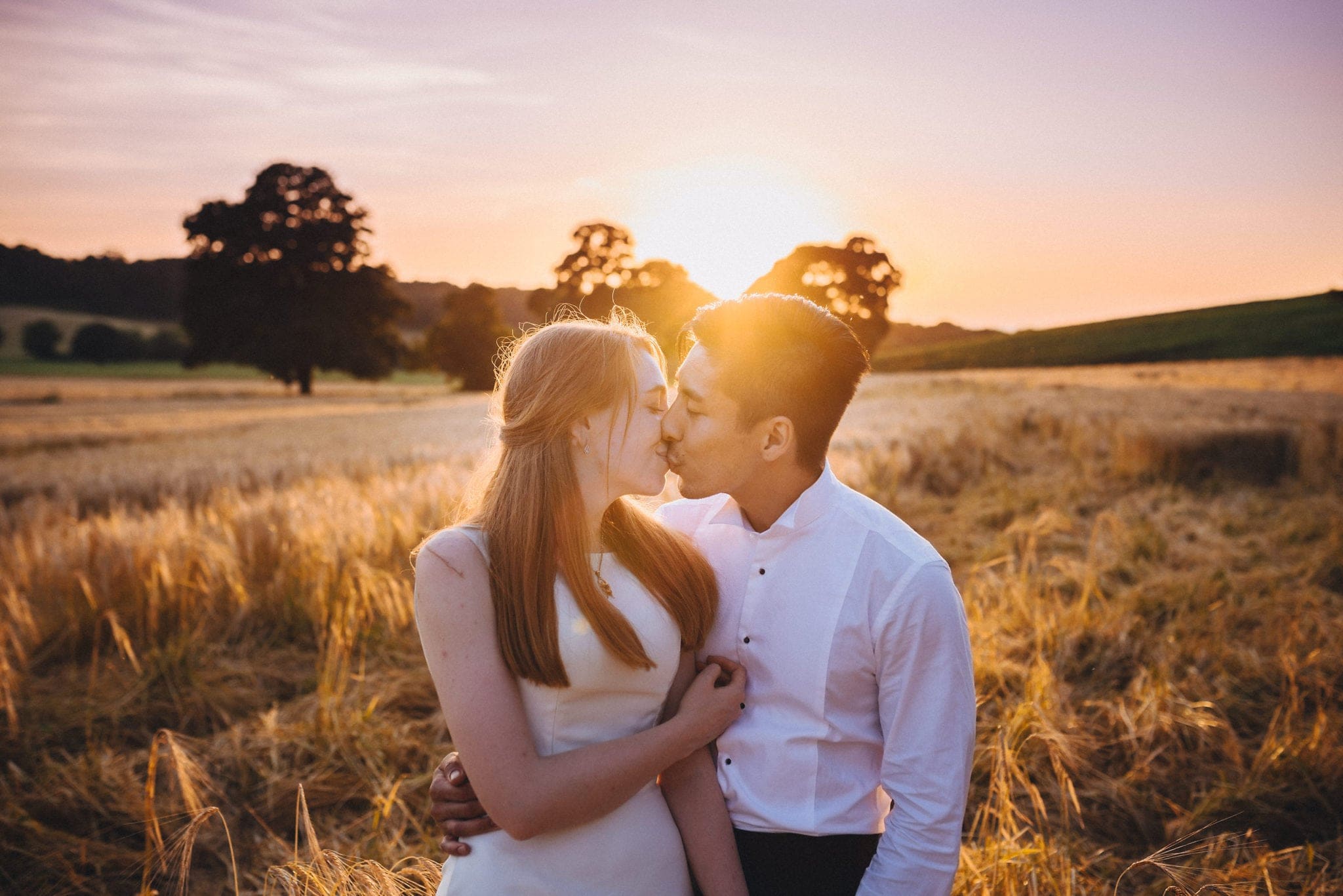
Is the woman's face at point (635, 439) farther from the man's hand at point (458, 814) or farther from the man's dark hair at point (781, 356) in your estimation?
the man's hand at point (458, 814)

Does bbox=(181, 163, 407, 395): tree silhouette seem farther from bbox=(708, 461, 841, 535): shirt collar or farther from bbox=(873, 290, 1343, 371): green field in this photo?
bbox=(708, 461, 841, 535): shirt collar

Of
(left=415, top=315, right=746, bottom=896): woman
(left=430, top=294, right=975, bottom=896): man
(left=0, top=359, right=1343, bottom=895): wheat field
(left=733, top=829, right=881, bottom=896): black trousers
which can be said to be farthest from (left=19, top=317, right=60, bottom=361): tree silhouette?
(left=733, top=829, right=881, bottom=896): black trousers

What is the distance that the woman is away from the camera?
1.75m

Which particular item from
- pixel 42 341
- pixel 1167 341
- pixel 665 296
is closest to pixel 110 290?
pixel 42 341

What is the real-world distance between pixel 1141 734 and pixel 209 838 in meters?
4.84

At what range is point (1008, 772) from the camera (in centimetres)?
346

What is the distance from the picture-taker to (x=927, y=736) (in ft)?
6.35

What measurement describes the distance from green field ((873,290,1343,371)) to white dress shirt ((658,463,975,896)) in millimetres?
52780

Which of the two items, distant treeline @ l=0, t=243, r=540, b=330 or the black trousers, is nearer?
the black trousers

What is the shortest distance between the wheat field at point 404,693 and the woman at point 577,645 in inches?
23.1

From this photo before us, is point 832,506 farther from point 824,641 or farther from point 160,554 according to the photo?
point 160,554

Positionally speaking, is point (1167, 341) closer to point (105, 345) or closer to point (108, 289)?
point (105, 345)

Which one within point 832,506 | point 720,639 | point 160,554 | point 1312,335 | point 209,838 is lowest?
point 209,838

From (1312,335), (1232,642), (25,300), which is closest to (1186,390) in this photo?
(1232,642)
